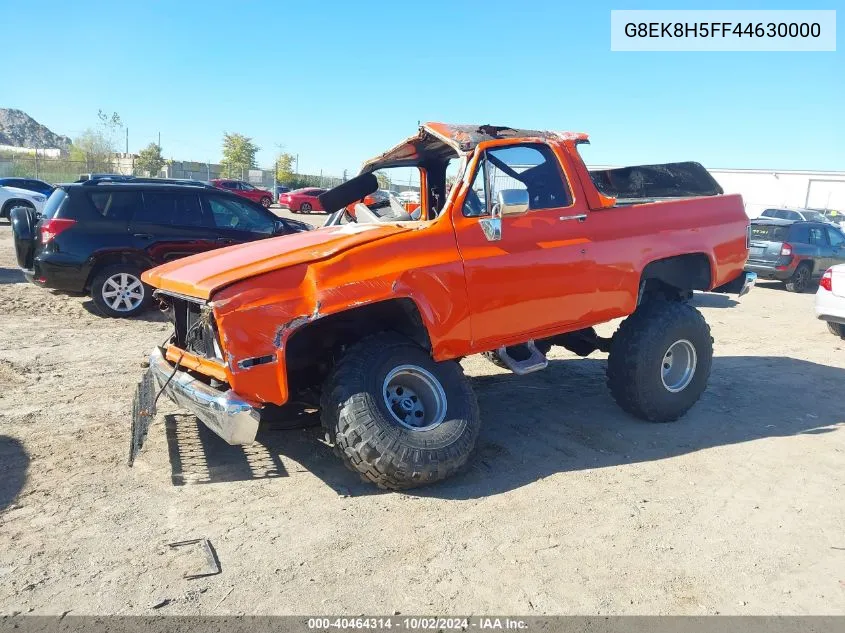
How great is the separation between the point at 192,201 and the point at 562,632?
8.11 m

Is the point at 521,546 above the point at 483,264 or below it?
below

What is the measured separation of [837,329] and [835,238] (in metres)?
6.71

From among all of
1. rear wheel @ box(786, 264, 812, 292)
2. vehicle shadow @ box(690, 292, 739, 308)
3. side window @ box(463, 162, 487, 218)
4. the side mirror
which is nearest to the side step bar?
the side mirror

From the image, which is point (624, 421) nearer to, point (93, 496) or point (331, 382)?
point (331, 382)

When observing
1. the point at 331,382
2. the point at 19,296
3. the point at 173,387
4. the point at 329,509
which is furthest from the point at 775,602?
the point at 19,296

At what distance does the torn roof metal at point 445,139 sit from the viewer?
4.68 metres

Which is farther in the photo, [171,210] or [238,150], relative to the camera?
[238,150]

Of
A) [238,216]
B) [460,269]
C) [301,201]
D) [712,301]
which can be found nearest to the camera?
[460,269]

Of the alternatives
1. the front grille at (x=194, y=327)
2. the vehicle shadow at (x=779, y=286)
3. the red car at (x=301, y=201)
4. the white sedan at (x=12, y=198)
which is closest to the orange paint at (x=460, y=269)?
the front grille at (x=194, y=327)

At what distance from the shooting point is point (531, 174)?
16.0ft

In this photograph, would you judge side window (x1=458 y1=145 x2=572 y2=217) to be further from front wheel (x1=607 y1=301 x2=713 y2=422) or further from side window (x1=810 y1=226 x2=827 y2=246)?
side window (x1=810 y1=226 x2=827 y2=246)

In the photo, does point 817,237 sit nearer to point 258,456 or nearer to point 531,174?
point 531,174

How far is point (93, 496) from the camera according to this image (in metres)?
3.90

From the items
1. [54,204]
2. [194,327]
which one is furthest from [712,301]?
[54,204]
